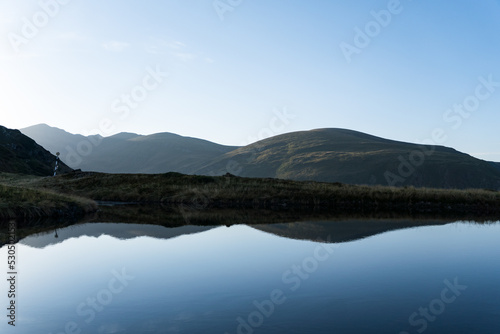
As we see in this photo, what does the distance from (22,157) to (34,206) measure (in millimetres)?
68681

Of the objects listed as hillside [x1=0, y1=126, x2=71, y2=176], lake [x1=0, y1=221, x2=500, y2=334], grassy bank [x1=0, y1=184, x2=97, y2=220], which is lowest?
lake [x1=0, y1=221, x2=500, y2=334]

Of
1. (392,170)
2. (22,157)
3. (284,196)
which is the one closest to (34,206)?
(284,196)

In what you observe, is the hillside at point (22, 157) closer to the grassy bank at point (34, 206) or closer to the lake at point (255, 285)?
the grassy bank at point (34, 206)

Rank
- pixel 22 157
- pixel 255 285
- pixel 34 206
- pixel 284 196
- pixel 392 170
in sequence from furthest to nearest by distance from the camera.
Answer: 1. pixel 392 170
2. pixel 22 157
3. pixel 284 196
4. pixel 34 206
5. pixel 255 285

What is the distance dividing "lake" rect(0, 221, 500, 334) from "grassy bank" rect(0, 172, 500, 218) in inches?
792

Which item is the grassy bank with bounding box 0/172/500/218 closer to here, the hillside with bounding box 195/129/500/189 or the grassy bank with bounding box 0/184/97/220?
the grassy bank with bounding box 0/184/97/220

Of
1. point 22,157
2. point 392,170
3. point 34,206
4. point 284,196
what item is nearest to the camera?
point 34,206

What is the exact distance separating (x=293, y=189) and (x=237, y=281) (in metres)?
35.6

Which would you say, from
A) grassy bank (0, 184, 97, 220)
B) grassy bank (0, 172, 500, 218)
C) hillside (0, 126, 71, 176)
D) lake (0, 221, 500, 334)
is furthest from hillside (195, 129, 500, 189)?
lake (0, 221, 500, 334)

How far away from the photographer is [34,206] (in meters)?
27.5

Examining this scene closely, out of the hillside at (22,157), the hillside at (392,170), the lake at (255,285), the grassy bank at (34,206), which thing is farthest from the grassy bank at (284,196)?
the hillside at (392,170)

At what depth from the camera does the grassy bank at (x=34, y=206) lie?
86.0 ft

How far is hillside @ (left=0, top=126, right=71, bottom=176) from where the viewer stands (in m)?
78.8

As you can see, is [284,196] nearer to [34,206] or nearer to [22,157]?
[34,206]
